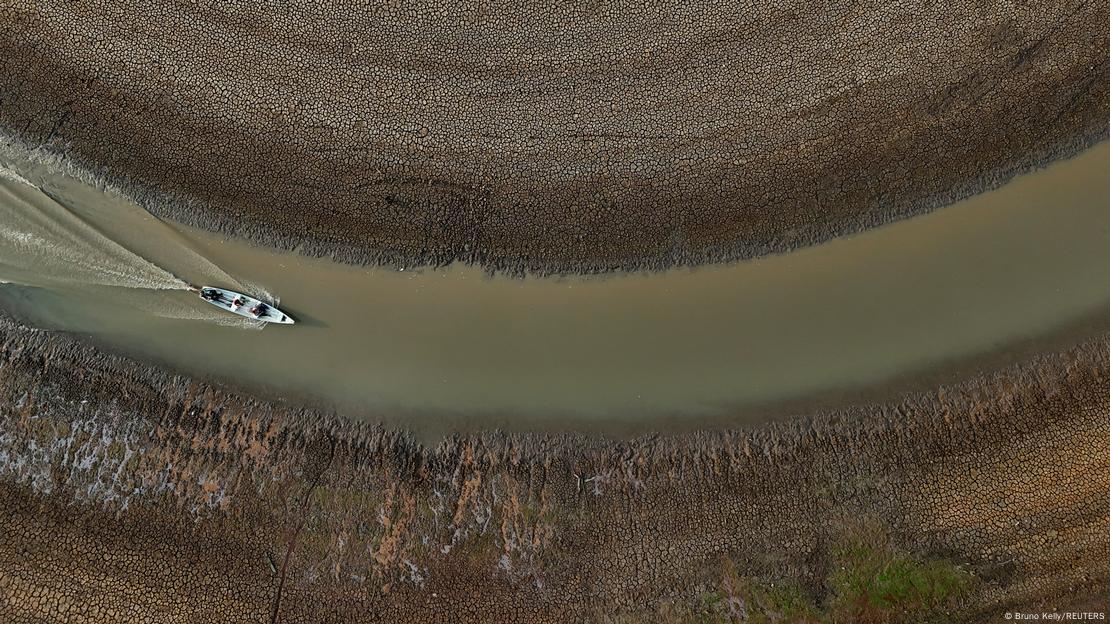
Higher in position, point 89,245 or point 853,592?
point 89,245

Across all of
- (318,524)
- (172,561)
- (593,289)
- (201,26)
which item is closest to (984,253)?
(593,289)

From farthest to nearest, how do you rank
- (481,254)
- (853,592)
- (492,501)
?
(481,254), (492,501), (853,592)

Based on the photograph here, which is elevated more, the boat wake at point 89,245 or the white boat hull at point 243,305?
the boat wake at point 89,245

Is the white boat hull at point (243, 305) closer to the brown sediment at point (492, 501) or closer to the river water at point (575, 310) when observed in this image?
the river water at point (575, 310)

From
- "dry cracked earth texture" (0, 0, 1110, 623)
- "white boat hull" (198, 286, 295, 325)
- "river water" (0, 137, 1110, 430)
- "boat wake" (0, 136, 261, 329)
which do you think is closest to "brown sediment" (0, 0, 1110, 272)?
"dry cracked earth texture" (0, 0, 1110, 623)

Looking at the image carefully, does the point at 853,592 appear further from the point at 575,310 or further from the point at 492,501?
the point at 575,310

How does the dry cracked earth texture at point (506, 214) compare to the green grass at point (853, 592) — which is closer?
the green grass at point (853, 592)

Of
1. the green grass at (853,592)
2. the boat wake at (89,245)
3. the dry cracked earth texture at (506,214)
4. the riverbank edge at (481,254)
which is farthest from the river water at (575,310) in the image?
the green grass at (853,592)

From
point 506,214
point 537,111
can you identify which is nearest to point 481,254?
point 506,214
